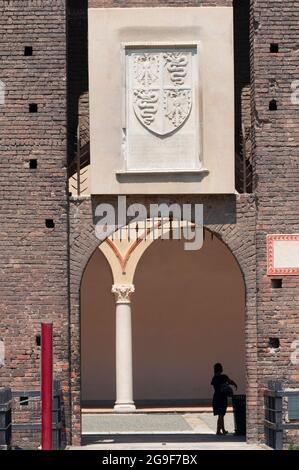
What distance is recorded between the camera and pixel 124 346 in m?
33.2

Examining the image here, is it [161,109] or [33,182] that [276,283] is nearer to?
[161,109]

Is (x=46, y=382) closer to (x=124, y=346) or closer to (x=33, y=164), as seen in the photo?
(x=33, y=164)

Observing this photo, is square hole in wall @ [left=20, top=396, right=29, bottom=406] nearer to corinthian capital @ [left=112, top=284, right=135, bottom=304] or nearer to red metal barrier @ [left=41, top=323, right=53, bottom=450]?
red metal barrier @ [left=41, top=323, right=53, bottom=450]

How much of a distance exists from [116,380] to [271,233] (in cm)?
1182

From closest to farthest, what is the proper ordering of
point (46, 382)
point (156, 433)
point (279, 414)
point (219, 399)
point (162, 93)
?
point (46, 382)
point (279, 414)
point (162, 93)
point (219, 399)
point (156, 433)

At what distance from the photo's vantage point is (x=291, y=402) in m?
22.1

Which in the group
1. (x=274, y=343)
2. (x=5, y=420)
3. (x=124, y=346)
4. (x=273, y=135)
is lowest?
(x=5, y=420)

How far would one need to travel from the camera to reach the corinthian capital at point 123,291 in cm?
3316

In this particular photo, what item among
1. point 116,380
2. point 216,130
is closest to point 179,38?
point 216,130

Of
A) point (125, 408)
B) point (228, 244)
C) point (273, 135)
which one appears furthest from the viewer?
point (125, 408)

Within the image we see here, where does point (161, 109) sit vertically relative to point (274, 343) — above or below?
above

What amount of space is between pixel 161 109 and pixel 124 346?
36.5ft

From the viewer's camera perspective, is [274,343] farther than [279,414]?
Yes

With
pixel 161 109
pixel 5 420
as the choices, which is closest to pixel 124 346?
pixel 161 109
